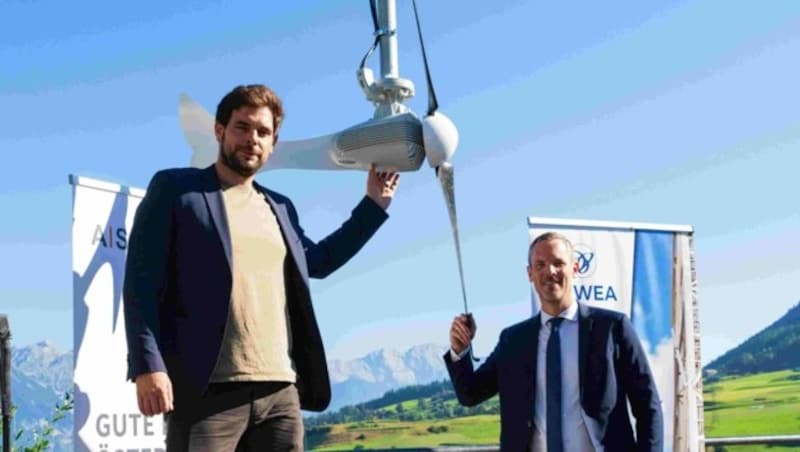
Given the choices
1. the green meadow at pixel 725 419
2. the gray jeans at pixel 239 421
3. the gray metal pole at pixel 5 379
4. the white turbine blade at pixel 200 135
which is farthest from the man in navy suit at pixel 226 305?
the green meadow at pixel 725 419

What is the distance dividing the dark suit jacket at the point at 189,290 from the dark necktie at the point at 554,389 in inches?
25.0

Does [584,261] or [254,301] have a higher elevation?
[584,261]

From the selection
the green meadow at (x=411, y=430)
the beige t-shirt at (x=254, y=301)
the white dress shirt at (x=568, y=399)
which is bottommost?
the green meadow at (x=411, y=430)

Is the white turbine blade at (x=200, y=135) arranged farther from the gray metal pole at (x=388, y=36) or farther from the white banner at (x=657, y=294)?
the white banner at (x=657, y=294)

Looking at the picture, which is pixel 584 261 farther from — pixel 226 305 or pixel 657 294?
pixel 226 305

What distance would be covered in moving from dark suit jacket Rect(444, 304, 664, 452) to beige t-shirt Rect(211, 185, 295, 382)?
0.73m

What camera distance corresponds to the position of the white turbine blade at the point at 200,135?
4219 millimetres

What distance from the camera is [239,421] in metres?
2.23

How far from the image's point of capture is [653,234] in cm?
541

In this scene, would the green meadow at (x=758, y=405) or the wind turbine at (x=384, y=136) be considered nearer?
the wind turbine at (x=384, y=136)

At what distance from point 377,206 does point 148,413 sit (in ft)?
3.13

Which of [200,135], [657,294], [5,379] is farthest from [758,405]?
[5,379]

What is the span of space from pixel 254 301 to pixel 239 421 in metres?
0.26

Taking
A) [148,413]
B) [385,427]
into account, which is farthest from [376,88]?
[385,427]
